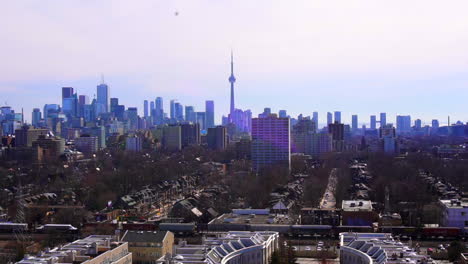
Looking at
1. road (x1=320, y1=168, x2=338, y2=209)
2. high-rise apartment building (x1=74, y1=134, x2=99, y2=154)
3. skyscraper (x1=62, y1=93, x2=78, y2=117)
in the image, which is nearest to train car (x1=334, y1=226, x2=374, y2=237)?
road (x1=320, y1=168, x2=338, y2=209)

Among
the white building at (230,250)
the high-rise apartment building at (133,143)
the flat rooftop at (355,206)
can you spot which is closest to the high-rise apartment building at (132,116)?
the high-rise apartment building at (133,143)

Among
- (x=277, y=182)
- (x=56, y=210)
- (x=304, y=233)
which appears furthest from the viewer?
(x=277, y=182)

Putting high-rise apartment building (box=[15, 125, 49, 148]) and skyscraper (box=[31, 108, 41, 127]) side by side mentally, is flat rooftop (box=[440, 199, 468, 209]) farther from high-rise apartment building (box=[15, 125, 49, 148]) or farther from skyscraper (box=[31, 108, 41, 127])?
skyscraper (box=[31, 108, 41, 127])

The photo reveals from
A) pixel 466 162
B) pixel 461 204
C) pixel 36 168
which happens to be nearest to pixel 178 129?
pixel 36 168

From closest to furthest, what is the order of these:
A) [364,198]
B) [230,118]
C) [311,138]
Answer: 1. [364,198]
2. [311,138]
3. [230,118]

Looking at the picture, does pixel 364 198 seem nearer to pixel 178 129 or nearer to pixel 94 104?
pixel 178 129
